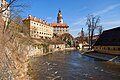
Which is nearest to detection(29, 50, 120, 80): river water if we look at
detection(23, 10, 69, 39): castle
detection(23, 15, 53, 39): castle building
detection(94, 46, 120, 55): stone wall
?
detection(94, 46, 120, 55): stone wall

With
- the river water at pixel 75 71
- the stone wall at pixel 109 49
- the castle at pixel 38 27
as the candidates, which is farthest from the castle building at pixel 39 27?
the river water at pixel 75 71

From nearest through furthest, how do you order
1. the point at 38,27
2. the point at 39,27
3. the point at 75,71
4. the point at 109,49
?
1. the point at 75,71
2. the point at 109,49
3. the point at 38,27
4. the point at 39,27

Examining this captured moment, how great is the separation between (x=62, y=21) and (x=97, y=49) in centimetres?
8476

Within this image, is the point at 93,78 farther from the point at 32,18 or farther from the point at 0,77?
the point at 32,18

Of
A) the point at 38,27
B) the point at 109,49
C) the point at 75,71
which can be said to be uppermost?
the point at 38,27

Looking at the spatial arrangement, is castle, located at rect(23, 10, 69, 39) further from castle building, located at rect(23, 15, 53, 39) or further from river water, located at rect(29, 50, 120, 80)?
river water, located at rect(29, 50, 120, 80)

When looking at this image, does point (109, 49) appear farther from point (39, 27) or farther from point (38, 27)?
point (39, 27)

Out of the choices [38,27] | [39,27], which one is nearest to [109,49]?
[38,27]

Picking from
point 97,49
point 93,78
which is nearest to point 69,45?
point 97,49

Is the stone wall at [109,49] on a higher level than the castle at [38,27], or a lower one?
lower

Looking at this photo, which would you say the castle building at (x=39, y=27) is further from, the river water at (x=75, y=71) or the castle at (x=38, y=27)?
the river water at (x=75, y=71)

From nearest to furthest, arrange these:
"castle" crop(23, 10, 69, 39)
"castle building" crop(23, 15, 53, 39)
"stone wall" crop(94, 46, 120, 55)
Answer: "stone wall" crop(94, 46, 120, 55)
"castle" crop(23, 10, 69, 39)
"castle building" crop(23, 15, 53, 39)

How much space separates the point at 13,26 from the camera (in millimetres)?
31969

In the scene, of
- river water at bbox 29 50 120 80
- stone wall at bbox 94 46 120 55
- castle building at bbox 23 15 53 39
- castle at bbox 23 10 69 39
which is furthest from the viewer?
castle building at bbox 23 15 53 39
